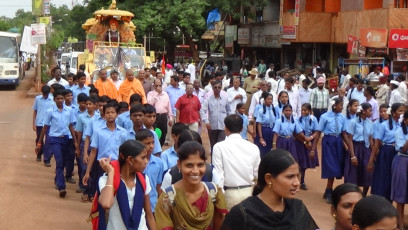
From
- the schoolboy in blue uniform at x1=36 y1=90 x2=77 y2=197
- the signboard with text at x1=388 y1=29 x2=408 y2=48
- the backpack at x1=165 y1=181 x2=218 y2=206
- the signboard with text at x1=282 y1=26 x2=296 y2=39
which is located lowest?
the schoolboy in blue uniform at x1=36 y1=90 x2=77 y2=197

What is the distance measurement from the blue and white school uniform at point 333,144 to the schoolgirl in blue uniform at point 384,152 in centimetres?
117

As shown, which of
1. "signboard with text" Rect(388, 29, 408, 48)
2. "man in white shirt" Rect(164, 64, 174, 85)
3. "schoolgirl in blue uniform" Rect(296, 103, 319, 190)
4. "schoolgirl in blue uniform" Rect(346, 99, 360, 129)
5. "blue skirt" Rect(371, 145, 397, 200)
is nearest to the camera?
"blue skirt" Rect(371, 145, 397, 200)

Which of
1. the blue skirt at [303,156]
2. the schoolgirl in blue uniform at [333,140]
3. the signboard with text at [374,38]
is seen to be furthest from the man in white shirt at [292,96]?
the signboard with text at [374,38]

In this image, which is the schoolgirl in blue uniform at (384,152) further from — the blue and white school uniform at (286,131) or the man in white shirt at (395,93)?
the man in white shirt at (395,93)

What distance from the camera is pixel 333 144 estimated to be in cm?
1123

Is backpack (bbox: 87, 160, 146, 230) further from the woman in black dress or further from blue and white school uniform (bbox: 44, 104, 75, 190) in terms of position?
blue and white school uniform (bbox: 44, 104, 75, 190)

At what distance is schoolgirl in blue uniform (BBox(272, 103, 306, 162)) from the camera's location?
11812 mm

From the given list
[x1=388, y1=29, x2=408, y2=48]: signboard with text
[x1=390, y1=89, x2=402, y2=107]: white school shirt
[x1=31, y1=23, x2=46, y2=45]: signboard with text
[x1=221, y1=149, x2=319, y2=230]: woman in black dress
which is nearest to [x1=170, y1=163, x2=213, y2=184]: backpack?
[x1=221, y1=149, x2=319, y2=230]: woman in black dress

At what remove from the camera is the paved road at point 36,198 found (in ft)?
31.4

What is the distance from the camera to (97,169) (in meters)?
9.47

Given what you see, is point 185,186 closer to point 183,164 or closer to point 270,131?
point 183,164

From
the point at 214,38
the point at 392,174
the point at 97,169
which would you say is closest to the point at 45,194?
the point at 97,169

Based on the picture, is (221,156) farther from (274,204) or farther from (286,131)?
(286,131)

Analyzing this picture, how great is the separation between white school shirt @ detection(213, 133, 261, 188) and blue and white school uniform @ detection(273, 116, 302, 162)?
5.07 m
